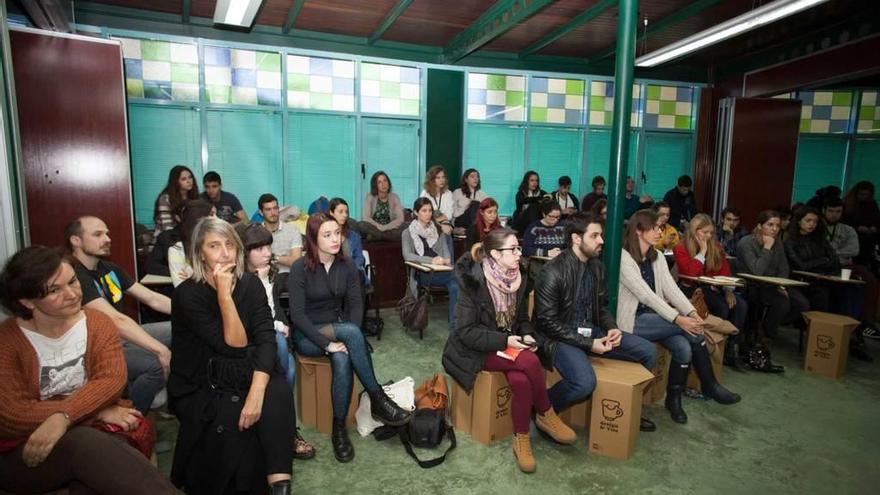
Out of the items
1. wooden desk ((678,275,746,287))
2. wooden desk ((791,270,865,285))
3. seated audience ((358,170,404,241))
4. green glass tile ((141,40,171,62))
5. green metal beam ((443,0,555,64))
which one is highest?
green metal beam ((443,0,555,64))

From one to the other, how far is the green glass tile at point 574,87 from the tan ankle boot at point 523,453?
6.80 m

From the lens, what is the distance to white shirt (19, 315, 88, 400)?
195 centimetres

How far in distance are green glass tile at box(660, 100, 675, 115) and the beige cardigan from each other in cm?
614

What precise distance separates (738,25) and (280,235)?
4.93 meters

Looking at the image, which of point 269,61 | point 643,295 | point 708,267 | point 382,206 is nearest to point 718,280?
point 708,267

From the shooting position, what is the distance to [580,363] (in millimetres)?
2938

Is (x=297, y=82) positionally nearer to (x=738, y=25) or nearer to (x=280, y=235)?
(x=280, y=235)

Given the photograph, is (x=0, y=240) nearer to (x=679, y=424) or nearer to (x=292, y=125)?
(x=679, y=424)

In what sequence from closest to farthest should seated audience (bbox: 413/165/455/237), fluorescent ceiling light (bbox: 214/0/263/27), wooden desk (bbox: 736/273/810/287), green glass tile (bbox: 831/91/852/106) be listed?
wooden desk (bbox: 736/273/810/287)
fluorescent ceiling light (bbox: 214/0/263/27)
seated audience (bbox: 413/165/455/237)
green glass tile (bbox: 831/91/852/106)

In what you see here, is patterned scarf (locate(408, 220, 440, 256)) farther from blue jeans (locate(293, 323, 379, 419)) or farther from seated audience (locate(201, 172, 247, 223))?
blue jeans (locate(293, 323, 379, 419))

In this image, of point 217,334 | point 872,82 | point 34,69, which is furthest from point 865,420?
point 872,82

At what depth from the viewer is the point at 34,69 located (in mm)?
3779

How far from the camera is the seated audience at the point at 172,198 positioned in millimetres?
5215

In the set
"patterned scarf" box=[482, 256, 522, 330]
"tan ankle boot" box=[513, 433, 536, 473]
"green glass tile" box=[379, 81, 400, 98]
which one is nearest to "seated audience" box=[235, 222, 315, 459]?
"tan ankle boot" box=[513, 433, 536, 473]
